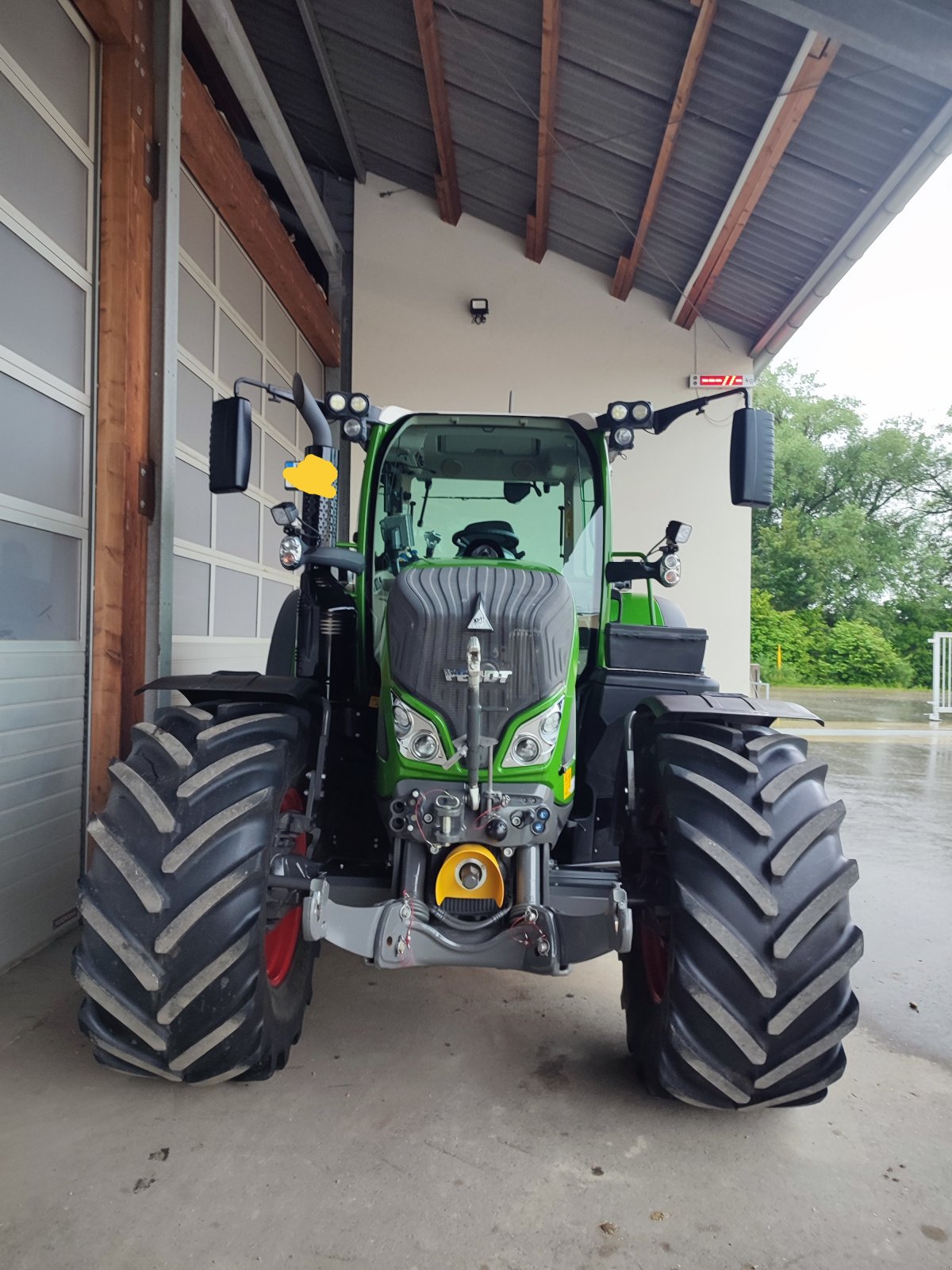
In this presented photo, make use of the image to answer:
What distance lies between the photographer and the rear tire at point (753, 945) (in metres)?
2.02

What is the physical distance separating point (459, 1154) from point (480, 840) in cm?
71

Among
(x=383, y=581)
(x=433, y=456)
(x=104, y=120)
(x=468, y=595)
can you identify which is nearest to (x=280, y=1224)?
(x=468, y=595)

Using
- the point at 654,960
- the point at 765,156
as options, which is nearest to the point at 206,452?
the point at 654,960

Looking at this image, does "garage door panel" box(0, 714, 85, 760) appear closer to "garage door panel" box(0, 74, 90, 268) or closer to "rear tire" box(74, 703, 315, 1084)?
"rear tire" box(74, 703, 315, 1084)

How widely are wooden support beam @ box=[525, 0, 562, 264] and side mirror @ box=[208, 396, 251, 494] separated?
385 centimetres

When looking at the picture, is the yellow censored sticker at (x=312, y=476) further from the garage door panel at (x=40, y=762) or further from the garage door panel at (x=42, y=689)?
the garage door panel at (x=40, y=762)

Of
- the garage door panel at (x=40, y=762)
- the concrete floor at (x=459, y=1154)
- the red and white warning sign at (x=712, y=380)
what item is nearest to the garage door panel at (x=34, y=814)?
the garage door panel at (x=40, y=762)

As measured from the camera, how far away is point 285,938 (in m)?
2.61

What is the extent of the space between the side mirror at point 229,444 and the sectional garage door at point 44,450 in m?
0.97

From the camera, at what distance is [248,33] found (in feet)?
21.0

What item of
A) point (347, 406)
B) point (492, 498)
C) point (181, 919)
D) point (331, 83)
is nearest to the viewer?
point (181, 919)

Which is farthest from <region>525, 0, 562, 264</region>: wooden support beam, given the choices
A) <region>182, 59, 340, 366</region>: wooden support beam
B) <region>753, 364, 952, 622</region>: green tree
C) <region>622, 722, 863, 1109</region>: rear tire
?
<region>753, 364, 952, 622</region>: green tree

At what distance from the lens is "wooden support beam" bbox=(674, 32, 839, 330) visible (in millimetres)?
4750

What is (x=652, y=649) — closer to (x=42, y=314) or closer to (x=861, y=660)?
(x=42, y=314)
